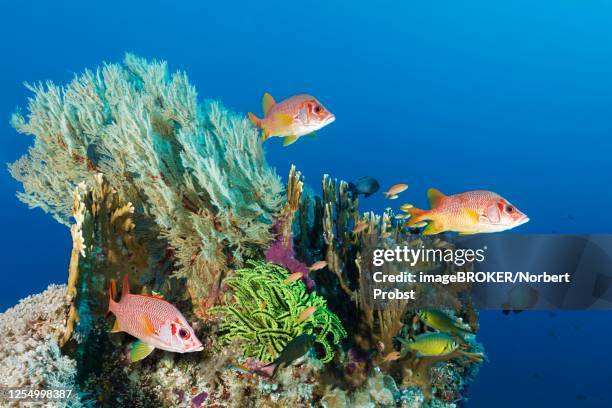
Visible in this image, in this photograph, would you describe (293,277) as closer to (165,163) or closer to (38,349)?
(165,163)

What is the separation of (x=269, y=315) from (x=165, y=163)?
1994 millimetres

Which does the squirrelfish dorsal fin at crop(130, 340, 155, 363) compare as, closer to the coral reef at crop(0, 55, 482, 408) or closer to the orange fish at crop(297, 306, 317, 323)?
the coral reef at crop(0, 55, 482, 408)

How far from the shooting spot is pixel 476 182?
283ft

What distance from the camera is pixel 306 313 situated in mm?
3887

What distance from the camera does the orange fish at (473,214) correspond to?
11.5ft

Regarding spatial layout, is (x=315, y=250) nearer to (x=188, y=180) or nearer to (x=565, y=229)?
(x=188, y=180)

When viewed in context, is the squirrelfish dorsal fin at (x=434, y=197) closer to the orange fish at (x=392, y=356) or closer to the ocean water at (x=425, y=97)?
the orange fish at (x=392, y=356)

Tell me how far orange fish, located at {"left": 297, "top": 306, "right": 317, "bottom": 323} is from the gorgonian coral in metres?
0.04

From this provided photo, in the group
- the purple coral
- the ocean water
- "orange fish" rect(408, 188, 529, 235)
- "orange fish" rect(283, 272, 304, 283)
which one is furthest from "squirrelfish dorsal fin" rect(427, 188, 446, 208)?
the ocean water

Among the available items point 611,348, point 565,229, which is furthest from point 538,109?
point 611,348

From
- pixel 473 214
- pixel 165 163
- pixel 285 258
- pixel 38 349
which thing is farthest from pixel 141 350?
pixel 473 214

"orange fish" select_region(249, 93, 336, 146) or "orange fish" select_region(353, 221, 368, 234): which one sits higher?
"orange fish" select_region(249, 93, 336, 146)

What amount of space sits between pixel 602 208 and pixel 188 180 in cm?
8576

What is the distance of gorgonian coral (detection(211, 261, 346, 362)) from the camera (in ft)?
13.4
